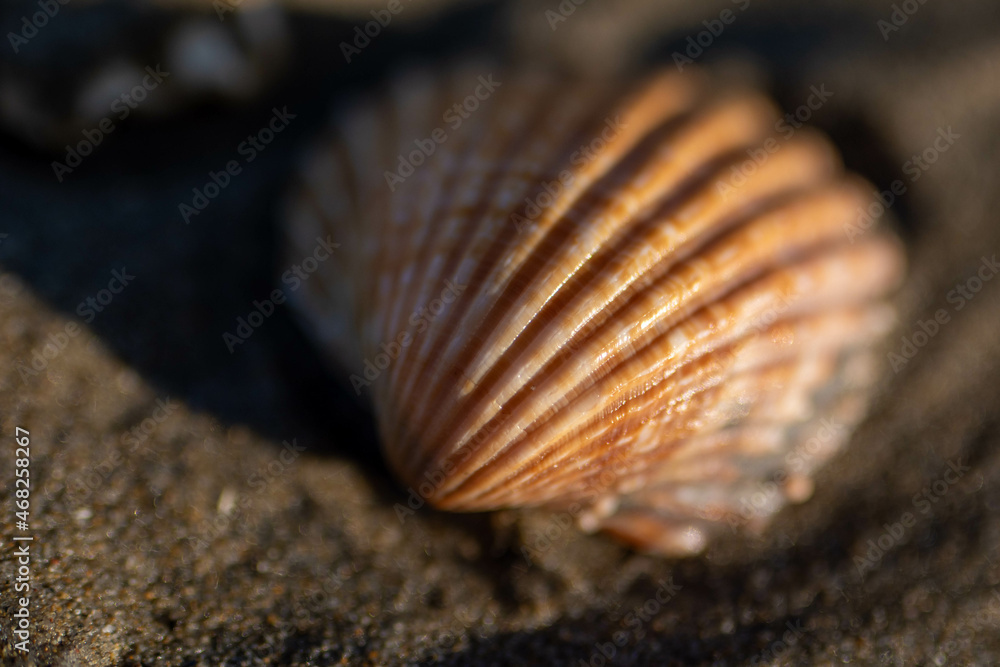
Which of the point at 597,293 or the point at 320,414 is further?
the point at 320,414

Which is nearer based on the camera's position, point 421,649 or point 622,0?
point 421,649

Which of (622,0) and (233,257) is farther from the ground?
(622,0)

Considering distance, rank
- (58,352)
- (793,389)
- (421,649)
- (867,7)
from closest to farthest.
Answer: (421,649) < (58,352) < (793,389) < (867,7)

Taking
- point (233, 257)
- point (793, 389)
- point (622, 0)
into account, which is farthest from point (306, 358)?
point (622, 0)

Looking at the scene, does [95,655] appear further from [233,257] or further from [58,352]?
[233,257]

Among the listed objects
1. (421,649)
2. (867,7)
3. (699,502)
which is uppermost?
(867,7)

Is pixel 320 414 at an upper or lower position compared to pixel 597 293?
lower

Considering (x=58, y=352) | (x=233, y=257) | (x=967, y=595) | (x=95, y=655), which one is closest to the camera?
(x=95, y=655)

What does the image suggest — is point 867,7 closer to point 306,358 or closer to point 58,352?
point 306,358
